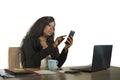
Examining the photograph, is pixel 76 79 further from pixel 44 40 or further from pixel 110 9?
pixel 110 9

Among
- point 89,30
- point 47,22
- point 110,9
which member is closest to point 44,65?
point 47,22

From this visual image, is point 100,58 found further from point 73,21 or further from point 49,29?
point 73,21

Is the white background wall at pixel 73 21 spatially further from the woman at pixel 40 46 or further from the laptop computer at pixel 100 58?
the laptop computer at pixel 100 58

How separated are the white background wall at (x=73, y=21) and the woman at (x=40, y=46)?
0.38 metres

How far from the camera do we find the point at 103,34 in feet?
11.9

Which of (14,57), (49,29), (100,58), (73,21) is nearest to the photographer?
(100,58)

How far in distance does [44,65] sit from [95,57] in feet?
2.20

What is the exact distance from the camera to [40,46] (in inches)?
104

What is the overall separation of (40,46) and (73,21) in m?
0.93

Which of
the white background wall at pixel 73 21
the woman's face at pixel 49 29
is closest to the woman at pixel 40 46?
the woman's face at pixel 49 29

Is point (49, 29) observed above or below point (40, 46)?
above

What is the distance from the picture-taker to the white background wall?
299 centimetres

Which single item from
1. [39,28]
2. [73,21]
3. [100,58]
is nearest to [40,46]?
[39,28]

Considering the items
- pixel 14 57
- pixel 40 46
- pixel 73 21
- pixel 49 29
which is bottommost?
pixel 14 57
